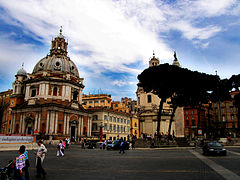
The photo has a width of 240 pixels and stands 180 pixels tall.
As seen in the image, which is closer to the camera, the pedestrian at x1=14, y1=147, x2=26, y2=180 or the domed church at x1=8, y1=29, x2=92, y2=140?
the pedestrian at x1=14, y1=147, x2=26, y2=180

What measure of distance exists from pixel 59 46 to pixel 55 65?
34.6ft

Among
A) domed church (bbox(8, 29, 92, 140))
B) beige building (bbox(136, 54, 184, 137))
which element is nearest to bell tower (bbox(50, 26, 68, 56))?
domed church (bbox(8, 29, 92, 140))

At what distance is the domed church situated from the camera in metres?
51.7

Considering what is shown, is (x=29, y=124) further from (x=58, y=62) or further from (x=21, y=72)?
(x=21, y=72)

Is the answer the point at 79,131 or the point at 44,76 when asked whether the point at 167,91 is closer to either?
the point at 79,131

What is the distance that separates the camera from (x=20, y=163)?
25.8 ft

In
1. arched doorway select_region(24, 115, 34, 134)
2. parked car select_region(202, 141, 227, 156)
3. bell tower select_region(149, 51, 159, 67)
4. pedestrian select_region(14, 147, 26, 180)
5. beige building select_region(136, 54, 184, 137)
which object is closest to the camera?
pedestrian select_region(14, 147, 26, 180)

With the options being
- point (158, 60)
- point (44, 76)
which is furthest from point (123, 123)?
point (44, 76)

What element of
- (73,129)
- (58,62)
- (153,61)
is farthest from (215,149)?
(58,62)

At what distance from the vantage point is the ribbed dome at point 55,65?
196 ft

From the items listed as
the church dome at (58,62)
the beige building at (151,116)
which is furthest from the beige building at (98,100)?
the beige building at (151,116)

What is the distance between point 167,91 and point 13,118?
41160 mm

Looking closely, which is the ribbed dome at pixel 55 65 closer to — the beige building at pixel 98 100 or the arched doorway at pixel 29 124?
the arched doorway at pixel 29 124

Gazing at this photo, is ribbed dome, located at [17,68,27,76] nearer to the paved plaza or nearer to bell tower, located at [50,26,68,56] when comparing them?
bell tower, located at [50,26,68,56]
